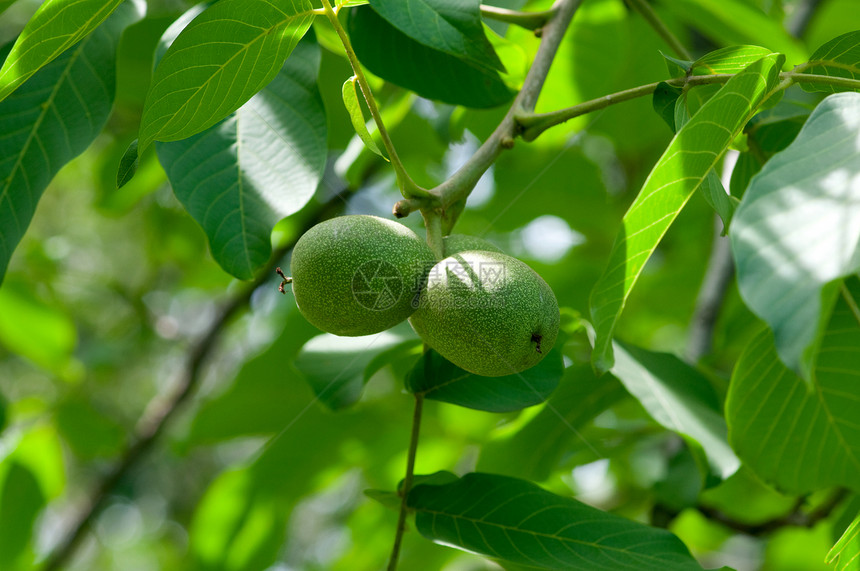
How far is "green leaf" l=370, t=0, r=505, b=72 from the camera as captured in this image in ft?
2.74

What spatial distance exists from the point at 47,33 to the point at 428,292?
51 centimetres

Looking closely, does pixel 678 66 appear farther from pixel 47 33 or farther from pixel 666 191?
pixel 47 33

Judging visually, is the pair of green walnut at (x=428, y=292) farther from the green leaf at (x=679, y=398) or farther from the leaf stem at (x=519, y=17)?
the leaf stem at (x=519, y=17)

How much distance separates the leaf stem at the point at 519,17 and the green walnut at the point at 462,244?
1.57ft

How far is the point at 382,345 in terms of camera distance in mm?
1203

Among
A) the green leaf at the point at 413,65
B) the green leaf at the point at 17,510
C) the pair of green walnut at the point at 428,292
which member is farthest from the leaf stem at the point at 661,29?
the green leaf at the point at 17,510

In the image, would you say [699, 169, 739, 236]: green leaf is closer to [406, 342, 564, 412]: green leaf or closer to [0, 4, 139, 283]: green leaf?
[406, 342, 564, 412]: green leaf

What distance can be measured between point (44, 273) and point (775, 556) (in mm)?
2769

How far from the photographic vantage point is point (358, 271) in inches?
31.9

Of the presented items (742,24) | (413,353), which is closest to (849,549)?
(413,353)

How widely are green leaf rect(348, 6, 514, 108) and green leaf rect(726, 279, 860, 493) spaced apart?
1.98 feet

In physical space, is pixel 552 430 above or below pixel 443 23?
below

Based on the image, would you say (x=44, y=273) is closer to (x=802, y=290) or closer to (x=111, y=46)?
(x=111, y=46)

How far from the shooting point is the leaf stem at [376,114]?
2.63ft
